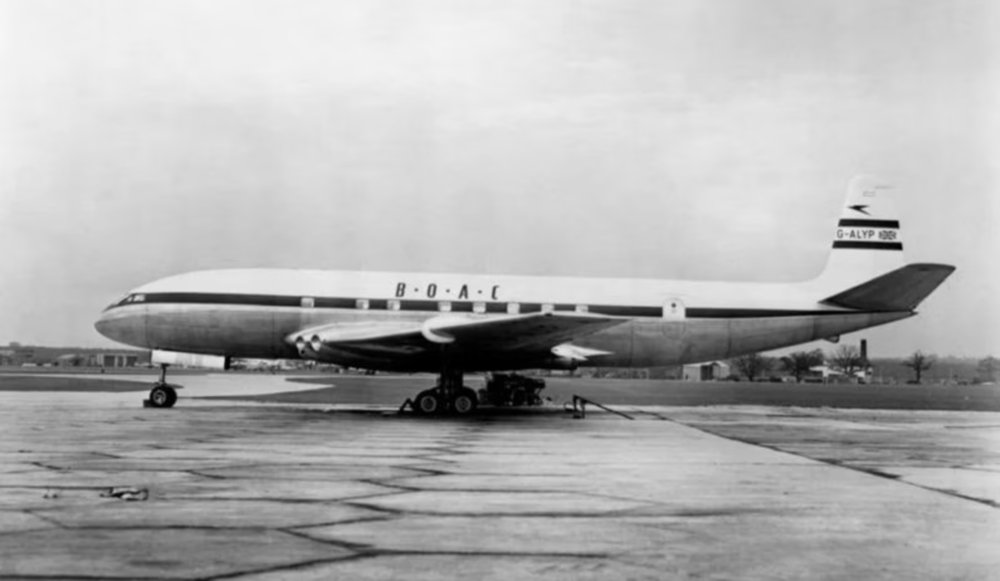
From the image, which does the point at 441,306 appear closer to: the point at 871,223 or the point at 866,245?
the point at 866,245

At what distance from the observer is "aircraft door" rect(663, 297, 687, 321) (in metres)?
25.3

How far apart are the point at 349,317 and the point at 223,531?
17.7 metres

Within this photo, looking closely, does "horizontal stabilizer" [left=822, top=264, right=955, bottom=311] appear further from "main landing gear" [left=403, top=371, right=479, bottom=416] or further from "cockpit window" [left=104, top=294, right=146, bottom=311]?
"cockpit window" [left=104, top=294, right=146, bottom=311]

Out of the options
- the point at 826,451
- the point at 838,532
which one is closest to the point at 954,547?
the point at 838,532

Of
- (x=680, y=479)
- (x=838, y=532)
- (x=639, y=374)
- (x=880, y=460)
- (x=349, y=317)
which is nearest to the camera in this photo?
(x=838, y=532)

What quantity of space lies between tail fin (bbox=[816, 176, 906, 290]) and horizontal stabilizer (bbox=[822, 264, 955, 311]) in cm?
110

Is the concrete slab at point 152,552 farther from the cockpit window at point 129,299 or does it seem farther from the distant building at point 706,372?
the distant building at point 706,372

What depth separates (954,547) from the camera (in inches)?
251

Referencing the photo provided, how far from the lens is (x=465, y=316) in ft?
79.9

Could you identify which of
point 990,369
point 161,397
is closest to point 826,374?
point 990,369

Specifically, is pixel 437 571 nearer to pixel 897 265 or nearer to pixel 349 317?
pixel 349 317

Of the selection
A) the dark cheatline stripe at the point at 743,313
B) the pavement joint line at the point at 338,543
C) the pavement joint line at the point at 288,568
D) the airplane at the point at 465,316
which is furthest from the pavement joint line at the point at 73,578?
the dark cheatline stripe at the point at 743,313

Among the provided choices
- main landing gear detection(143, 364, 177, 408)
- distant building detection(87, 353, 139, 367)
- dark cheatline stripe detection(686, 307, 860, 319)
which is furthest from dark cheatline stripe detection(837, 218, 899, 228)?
distant building detection(87, 353, 139, 367)

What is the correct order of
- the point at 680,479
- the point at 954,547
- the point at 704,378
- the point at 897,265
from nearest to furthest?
the point at 954,547 → the point at 680,479 → the point at 897,265 → the point at 704,378
